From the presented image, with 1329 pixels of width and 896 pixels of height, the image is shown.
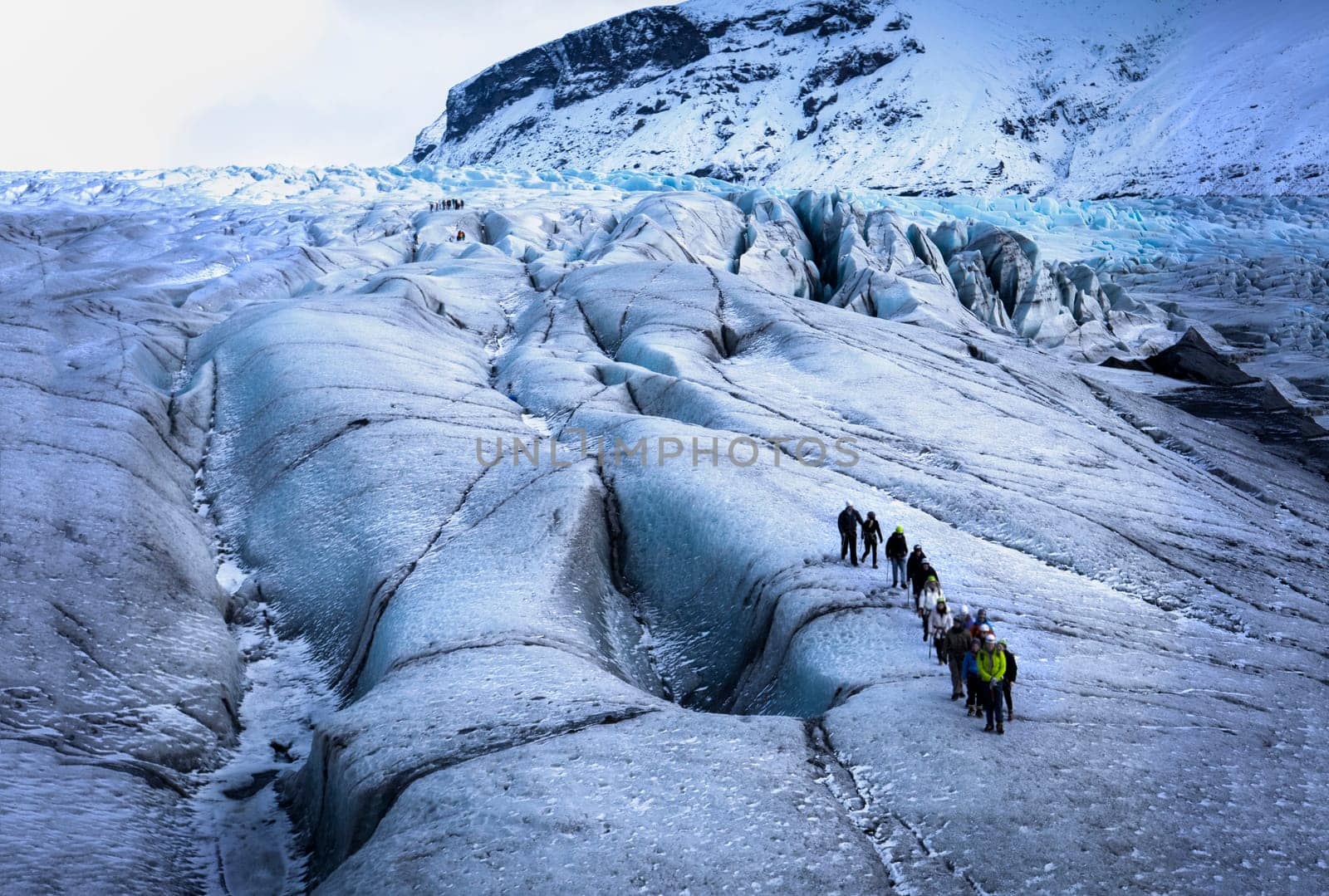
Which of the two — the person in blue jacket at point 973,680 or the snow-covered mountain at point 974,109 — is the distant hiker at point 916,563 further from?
the snow-covered mountain at point 974,109

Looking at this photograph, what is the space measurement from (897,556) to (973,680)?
17.9 feet

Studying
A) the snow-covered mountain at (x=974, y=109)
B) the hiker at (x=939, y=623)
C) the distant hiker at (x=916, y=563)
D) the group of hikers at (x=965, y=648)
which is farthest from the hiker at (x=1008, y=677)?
the snow-covered mountain at (x=974, y=109)

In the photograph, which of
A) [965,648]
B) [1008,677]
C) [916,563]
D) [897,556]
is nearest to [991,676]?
[1008,677]

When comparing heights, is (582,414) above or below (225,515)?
above

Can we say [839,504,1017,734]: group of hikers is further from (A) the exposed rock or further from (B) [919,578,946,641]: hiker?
(A) the exposed rock

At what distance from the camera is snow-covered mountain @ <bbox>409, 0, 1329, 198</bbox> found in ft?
458

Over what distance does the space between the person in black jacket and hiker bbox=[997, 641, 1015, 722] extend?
19.4ft

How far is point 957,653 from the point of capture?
14.3 meters

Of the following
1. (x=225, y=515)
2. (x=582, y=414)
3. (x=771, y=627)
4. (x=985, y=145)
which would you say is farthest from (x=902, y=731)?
(x=985, y=145)

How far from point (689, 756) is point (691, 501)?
31.1ft

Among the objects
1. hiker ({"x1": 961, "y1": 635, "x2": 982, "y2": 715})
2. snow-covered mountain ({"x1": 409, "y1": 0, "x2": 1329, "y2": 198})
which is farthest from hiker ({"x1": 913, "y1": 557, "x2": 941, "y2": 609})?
snow-covered mountain ({"x1": 409, "y1": 0, "x2": 1329, "y2": 198})

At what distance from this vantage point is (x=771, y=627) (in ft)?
→ 58.7

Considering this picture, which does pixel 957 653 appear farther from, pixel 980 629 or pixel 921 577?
pixel 921 577

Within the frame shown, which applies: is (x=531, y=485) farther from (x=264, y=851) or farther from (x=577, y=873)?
(x=577, y=873)
